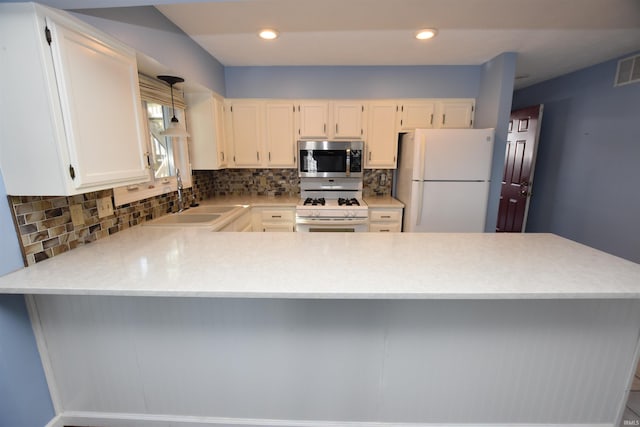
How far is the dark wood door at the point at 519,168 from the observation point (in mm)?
3627

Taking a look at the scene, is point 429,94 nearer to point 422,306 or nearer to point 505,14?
point 505,14

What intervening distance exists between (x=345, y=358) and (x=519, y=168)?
403 cm

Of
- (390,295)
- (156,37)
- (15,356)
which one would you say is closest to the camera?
(390,295)

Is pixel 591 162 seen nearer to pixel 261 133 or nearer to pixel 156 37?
pixel 261 133

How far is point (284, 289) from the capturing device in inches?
41.7

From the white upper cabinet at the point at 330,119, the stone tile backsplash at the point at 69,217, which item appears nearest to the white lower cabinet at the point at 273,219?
the stone tile backsplash at the point at 69,217

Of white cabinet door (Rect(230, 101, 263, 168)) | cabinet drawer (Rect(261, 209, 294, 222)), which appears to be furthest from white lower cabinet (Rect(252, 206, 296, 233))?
white cabinet door (Rect(230, 101, 263, 168))

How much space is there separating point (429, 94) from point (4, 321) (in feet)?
12.5

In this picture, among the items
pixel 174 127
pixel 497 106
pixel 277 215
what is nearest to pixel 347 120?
pixel 277 215

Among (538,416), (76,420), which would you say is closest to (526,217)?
(538,416)

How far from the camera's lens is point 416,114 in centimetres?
315

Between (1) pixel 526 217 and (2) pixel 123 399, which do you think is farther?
(1) pixel 526 217

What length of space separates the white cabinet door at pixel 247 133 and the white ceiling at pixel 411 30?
1.60 feet

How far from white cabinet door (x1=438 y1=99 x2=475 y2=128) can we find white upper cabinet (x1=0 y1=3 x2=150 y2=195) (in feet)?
10.2
